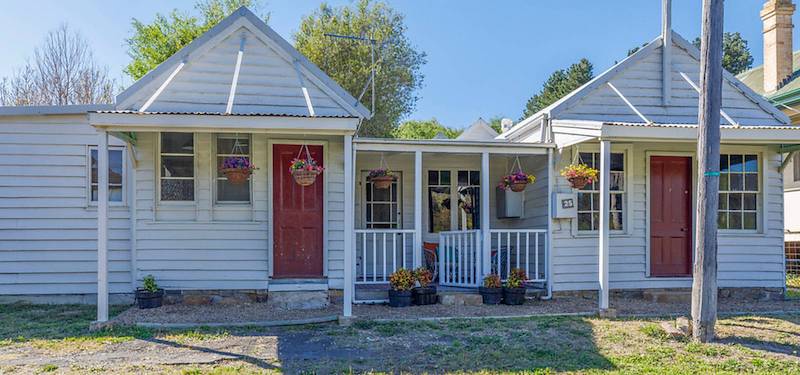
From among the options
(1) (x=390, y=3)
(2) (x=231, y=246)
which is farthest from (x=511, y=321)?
(1) (x=390, y=3)

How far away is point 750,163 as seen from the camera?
28.9 feet

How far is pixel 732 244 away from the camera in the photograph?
28.4 feet

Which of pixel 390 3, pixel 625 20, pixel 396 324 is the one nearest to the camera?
pixel 396 324

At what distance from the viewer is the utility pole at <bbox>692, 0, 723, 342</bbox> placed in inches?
227

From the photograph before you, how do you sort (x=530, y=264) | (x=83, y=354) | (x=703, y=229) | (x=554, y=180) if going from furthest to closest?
1. (x=530, y=264)
2. (x=554, y=180)
3. (x=703, y=229)
4. (x=83, y=354)

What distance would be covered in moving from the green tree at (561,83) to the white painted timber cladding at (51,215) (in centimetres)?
2841

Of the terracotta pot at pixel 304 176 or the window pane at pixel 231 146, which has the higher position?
the window pane at pixel 231 146

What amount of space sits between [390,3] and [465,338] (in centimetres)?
1956

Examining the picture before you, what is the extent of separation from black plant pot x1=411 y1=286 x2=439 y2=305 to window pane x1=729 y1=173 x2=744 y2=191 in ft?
16.4

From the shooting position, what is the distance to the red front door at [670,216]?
862 centimetres

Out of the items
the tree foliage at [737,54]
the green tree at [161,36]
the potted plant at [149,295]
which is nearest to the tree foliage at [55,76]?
the green tree at [161,36]

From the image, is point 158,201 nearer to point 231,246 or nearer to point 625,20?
point 231,246

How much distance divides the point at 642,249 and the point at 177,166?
685 centimetres

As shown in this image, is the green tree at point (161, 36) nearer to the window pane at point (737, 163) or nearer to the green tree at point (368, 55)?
the green tree at point (368, 55)
